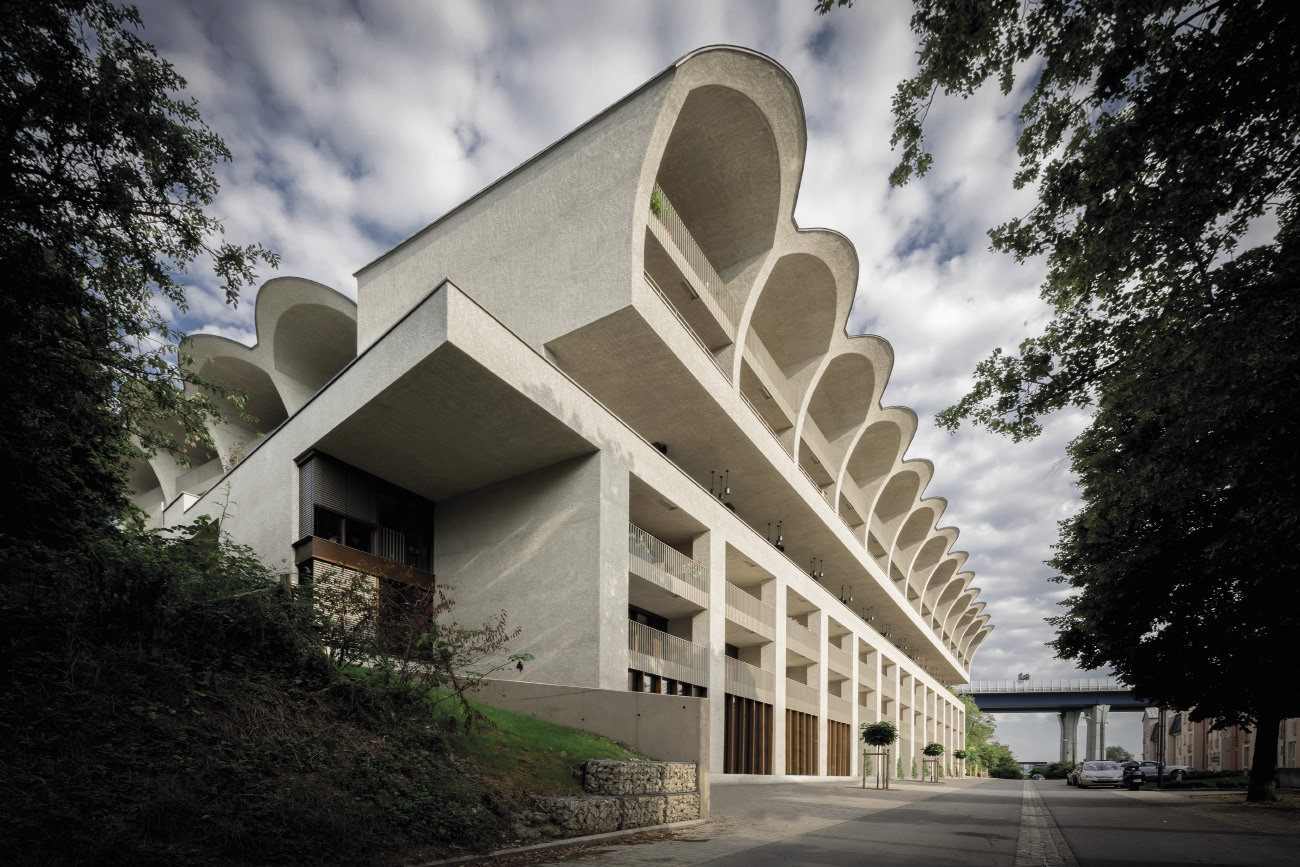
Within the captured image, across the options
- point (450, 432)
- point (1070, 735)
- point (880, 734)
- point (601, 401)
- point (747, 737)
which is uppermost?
point (601, 401)

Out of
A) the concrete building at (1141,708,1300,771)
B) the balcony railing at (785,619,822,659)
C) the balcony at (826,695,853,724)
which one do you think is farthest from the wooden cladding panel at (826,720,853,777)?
the concrete building at (1141,708,1300,771)

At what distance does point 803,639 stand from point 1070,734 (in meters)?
85.0

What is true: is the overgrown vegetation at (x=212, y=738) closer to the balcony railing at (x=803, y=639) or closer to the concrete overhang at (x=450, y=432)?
the concrete overhang at (x=450, y=432)

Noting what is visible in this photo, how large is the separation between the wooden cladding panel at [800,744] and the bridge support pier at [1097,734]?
7214cm

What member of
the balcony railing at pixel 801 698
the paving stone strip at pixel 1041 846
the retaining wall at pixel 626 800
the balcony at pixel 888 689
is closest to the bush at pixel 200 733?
the retaining wall at pixel 626 800

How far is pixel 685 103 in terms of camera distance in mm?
20484

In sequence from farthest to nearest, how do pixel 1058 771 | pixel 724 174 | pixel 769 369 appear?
pixel 1058 771 → pixel 769 369 → pixel 724 174

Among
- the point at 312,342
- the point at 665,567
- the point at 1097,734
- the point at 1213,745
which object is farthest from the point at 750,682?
the point at 1097,734

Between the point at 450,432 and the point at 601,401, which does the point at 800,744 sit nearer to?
the point at 601,401

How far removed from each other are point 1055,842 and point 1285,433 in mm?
6810

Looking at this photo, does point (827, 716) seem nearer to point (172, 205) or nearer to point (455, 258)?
point (455, 258)

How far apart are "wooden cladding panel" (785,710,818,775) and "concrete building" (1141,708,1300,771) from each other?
19.7m

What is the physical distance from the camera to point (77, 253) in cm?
1043

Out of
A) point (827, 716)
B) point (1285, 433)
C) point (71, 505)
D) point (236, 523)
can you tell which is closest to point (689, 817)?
point (1285, 433)
